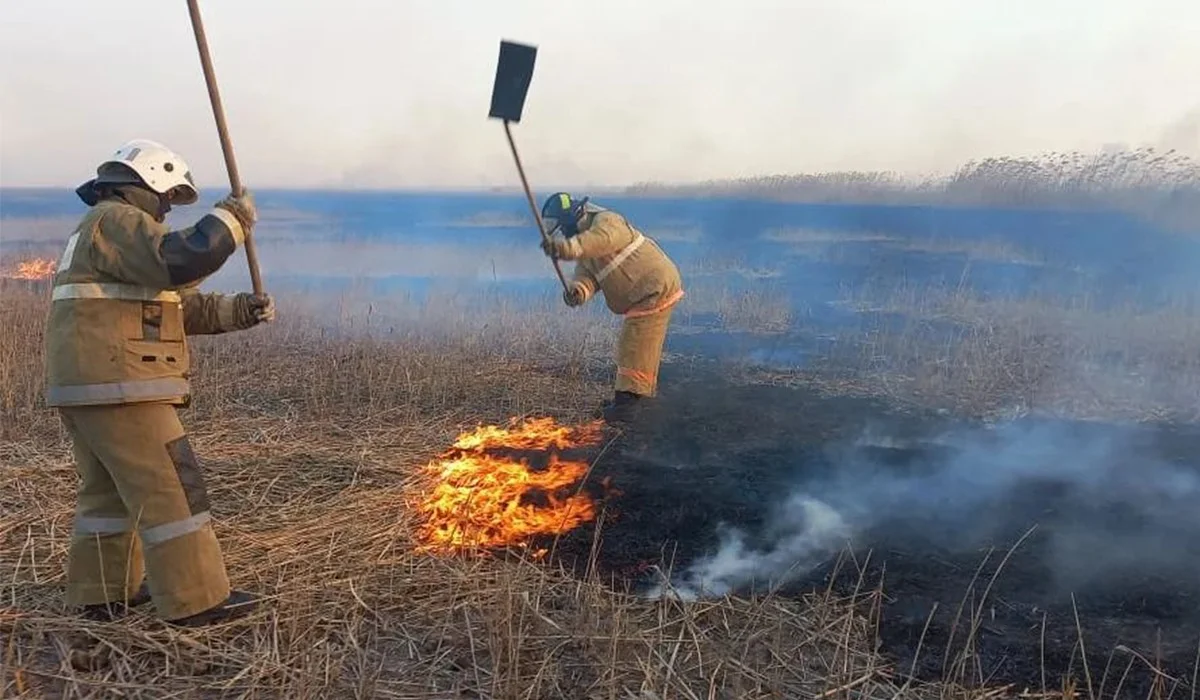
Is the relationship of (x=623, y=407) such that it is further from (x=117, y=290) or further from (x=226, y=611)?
(x=117, y=290)

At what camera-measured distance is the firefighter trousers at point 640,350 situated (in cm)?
693

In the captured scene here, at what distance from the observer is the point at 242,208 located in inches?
131

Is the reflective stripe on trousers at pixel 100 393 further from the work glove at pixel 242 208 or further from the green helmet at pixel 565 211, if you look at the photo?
the green helmet at pixel 565 211

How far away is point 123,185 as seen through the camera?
10.8 ft

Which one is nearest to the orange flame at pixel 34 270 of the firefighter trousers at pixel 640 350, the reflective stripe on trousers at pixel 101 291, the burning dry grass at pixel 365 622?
the burning dry grass at pixel 365 622

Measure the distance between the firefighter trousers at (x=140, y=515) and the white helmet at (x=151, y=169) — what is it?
0.94 metres

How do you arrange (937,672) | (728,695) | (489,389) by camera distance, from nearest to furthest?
(728,695), (937,672), (489,389)

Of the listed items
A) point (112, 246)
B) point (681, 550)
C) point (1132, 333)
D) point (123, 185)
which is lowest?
point (681, 550)

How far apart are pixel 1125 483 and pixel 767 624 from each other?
132 inches

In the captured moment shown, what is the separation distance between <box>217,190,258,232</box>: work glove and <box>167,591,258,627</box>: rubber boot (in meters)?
1.64

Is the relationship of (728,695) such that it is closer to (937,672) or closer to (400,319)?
(937,672)

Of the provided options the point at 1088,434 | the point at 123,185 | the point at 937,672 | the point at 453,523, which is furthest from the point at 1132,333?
the point at 123,185

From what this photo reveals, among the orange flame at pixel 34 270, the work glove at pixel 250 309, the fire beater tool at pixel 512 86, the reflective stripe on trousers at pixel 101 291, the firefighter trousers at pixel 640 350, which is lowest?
the orange flame at pixel 34 270

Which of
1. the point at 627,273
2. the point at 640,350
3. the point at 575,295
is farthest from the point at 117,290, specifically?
the point at 640,350
